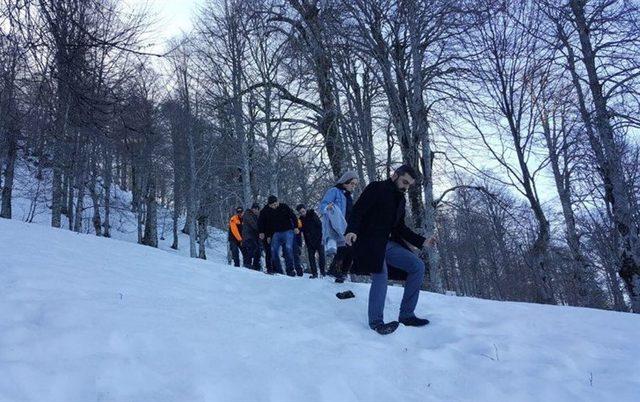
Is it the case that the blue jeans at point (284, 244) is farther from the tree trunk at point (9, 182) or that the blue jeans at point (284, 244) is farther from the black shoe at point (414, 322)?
the tree trunk at point (9, 182)

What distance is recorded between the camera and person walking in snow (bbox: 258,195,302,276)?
10141mm

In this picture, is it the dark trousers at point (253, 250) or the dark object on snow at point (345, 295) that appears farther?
the dark trousers at point (253, 250)

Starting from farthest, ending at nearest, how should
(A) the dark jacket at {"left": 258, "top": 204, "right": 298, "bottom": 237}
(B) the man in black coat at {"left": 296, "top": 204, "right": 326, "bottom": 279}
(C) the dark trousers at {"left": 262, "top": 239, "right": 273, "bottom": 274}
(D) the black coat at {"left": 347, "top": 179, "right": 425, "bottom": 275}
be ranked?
1. (B) the man in black coat at {"left": 296, "top": 204, "right": 326, "bottom": 279}
2. (C) the dark trousers at {"left": 262, "top": 239, "right": 273, "bottom": 274}
3. (A) the dark jacket at {"left": 258, "top": 204, "right": 298, "bottom": 237}
4. (D) the black coat at {"left": 347, "top": 179, "right": 425, "bottom": 275}

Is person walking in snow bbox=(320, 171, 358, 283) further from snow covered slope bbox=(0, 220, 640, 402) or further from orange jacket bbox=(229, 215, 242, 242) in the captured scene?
orange jacket bbox=(229, 215, 242, 242)

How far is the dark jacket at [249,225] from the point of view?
11969 mm

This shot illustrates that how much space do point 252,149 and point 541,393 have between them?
1720 cm

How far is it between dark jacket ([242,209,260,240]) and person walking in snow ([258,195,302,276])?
1646 mm

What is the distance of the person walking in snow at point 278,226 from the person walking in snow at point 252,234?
5.48 ft

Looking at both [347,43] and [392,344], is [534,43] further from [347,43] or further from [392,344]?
[392,344]

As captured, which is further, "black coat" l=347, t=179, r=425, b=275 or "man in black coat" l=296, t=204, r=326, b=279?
"man in black coat" l=296, t=204, r=326, b=279

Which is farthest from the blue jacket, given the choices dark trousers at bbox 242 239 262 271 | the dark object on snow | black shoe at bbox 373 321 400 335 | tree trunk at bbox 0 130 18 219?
tree trunk at bbox 0 130 18 219

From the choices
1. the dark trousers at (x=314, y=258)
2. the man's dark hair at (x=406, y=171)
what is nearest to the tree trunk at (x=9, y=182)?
the dark trousers at (x=314, y=258)

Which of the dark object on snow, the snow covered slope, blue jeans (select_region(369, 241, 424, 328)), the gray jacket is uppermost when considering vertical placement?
the gray jacket

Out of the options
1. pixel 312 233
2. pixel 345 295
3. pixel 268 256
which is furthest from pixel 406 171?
pixel 268 256
